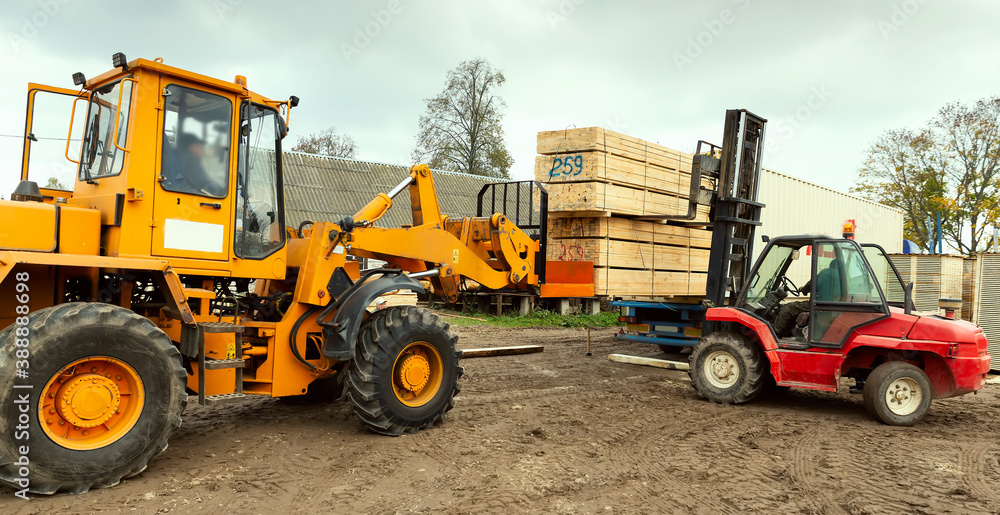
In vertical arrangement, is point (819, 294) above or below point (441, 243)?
below

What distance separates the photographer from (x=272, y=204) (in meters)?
5.71

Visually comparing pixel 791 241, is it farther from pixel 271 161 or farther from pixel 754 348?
pixel 271 161

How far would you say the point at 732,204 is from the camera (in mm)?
8992

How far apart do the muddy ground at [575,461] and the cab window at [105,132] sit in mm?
2219

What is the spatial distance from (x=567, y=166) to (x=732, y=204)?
221cm

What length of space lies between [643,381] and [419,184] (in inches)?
177

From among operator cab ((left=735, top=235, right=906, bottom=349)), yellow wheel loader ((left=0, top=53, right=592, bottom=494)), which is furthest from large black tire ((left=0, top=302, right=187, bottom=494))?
operator cab ((left=735, top=235, right=906, bottom=349))

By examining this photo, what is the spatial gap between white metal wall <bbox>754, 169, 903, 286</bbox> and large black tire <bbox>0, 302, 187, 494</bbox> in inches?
305

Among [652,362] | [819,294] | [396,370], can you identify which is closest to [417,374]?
[396,370]

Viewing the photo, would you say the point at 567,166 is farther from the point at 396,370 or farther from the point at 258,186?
the point at 258,186

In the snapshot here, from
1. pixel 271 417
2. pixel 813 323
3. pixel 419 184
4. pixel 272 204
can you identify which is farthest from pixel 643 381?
pixel 272 204

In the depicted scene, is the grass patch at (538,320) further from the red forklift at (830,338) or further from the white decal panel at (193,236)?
the white decal panel at (193,236)

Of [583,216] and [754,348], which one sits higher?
[583,216]

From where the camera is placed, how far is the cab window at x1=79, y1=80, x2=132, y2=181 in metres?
4.94
